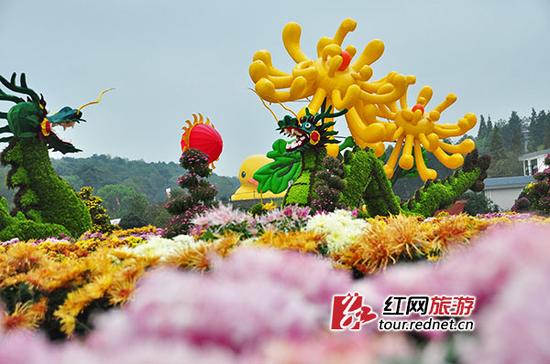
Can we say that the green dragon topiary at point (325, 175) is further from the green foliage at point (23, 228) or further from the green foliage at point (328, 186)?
the green foliage at point (23, 228)

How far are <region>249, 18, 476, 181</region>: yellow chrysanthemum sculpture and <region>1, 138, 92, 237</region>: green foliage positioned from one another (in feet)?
17.0

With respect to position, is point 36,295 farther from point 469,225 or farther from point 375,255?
point 469,225

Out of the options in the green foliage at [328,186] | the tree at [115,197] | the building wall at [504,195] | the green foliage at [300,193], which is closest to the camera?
the green foliage at [328,186]

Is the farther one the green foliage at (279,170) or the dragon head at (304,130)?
the green foliage at (279,170)

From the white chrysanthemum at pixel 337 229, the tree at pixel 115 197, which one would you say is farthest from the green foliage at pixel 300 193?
the tree at pixel 115 197

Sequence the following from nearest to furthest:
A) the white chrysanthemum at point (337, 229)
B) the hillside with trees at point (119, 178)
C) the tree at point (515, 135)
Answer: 1. the white chrysanthemum at point (337, 229)
2. the hillside with trees at point (119, 178)
3. the tree at point (515, 135)

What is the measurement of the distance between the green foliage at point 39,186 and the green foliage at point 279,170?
3.31 m

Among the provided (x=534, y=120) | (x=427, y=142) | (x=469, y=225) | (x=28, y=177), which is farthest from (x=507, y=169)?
(x=469, y=225)

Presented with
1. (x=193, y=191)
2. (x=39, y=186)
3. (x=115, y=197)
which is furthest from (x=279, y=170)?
(x=115, y=197)

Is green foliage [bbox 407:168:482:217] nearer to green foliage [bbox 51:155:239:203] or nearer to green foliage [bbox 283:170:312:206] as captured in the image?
green foliage [bbox 283:170:312:206]

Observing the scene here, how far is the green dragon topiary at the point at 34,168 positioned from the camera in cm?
765

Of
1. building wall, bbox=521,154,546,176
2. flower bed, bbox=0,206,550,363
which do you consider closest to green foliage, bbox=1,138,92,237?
flower bed, bbox=0,206,550,363

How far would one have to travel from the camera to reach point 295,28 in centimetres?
1300

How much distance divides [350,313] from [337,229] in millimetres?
1328
